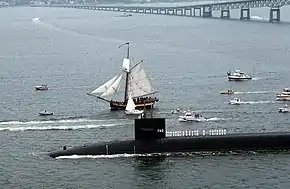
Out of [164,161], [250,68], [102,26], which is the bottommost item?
[164,161]

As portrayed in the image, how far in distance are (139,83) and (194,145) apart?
81.1 ft

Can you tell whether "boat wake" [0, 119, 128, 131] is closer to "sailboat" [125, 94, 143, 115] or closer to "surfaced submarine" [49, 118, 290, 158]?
"sailboat" [125, 94, 143, 115]

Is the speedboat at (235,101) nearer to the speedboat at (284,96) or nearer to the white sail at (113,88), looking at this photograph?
the speedboat at (284,96)

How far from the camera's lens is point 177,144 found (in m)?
42.3

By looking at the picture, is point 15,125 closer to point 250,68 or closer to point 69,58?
point 250,68

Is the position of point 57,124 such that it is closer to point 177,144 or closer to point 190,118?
point 190,118

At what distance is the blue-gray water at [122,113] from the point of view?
3894 cm

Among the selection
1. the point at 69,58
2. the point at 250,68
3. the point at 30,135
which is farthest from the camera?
the point at 69,58

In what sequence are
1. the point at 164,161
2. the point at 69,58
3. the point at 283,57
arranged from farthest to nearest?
the point at 69,58, the point at 283,57, the point at 164,161

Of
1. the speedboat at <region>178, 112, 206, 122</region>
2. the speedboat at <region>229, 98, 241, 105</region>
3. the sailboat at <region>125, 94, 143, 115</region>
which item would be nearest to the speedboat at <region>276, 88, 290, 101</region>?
the speedboat at <region>229, 98, 241, 105</region>

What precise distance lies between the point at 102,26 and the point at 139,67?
124m

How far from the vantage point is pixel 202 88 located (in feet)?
244

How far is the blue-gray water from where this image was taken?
3894cm

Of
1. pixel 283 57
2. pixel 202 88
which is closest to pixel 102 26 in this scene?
pixel 283 57
